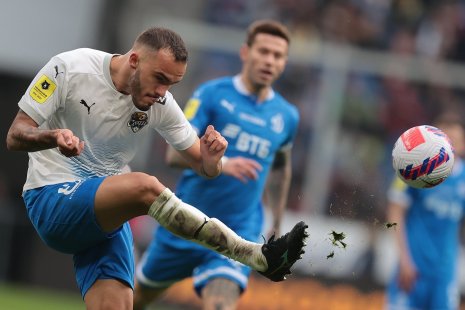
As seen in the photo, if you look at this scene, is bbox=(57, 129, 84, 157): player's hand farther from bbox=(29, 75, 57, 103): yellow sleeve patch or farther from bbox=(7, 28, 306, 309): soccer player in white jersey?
bbox=(29, 75, 57, 103): yellow sleeve patch

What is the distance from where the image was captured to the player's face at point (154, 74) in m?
6.24

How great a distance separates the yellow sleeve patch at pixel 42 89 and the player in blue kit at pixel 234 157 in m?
2.31

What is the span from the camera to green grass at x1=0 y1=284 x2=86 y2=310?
12.8 meters

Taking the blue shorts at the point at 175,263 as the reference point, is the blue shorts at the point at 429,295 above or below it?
below

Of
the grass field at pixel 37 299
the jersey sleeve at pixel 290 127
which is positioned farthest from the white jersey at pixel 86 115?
the grass field at pixel 37 299

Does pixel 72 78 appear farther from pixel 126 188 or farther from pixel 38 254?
pixel 38 254

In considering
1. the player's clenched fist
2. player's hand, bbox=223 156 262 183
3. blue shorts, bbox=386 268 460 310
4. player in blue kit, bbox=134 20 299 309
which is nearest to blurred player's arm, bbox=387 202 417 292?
blue shorts, bbox=386 268 460 310

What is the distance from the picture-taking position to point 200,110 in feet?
28.3

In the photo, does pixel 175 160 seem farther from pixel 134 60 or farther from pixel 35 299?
pixel 35 299

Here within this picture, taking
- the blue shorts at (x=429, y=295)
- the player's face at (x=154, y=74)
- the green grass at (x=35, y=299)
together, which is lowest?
the green grass at (x=35, y=299)

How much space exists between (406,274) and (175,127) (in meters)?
4.77

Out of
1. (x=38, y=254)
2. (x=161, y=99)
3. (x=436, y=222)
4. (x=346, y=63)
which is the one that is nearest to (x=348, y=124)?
(x=346, y=63)

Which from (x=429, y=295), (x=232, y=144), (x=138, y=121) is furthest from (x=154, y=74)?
(x=429, y=295)

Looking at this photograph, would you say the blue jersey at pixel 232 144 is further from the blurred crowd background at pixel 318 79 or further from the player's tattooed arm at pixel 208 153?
the blurred crowd background at pixel 318 79
